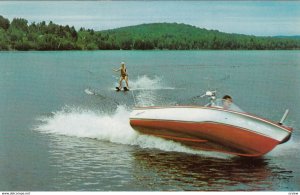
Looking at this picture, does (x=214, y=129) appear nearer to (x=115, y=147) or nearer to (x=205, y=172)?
(x=205, y=172)

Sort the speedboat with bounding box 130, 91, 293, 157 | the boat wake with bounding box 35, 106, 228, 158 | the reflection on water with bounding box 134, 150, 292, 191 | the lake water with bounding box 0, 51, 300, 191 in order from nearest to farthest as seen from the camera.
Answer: the reflection on water with bounding box 134, 150, 292, 191
the lake water with bounding box 0, 51, 300, 191
the speedboat with bounding box 130, 91, 293, 157
the boat wake with bounding box 35, 106, 228, 158

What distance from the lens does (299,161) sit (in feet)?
47.5

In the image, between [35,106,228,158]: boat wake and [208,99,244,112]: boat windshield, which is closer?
[208,99,244,112]: boat windshield

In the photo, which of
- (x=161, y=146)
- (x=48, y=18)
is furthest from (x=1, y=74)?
(x=161, y=146)

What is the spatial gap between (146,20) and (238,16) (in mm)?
2861

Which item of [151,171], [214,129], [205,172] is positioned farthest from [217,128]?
[151,171]

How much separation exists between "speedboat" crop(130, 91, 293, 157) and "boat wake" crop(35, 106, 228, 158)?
0.28m

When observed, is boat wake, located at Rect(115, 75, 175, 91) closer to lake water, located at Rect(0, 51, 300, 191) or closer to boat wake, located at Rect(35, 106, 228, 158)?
lake water, located at Rect(0, 51, 300, 191)

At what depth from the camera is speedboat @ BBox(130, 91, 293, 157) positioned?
13.8 m

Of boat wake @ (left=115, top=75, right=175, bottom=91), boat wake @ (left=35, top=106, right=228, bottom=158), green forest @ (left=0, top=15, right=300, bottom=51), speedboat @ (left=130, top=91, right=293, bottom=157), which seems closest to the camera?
speedboat @ (left=130, top=91, right=293, bottom=157)

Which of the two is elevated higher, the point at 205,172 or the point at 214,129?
the point at 214,129

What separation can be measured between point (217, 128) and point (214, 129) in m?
0.10

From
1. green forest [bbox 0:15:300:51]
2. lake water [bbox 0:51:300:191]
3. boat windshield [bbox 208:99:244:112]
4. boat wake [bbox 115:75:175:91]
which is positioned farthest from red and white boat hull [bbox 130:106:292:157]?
boat wake [bbox 115:75:175:91]

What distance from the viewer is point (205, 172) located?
13320mm
